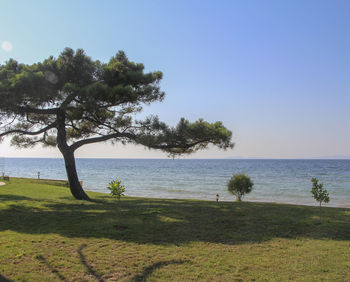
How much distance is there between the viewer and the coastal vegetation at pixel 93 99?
11898mm

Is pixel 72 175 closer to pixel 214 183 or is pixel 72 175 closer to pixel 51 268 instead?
pixel 51 268

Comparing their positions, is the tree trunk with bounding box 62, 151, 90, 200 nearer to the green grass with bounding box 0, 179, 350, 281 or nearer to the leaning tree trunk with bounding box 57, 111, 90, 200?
the leaning tree trunk with bounding box 57, 111, 90, 200

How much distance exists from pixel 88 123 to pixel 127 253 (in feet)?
38.2

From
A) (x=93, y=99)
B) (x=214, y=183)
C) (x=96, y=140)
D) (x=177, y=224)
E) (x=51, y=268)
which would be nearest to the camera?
(x=51, y=268)

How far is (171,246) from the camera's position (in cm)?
631

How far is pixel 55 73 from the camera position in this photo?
12836mm

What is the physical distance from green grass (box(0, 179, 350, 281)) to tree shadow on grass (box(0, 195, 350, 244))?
0.09 feet

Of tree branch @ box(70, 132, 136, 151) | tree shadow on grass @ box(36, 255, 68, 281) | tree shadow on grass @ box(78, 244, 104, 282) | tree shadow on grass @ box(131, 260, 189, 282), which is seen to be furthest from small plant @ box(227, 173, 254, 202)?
tree shadow on grass @ box(36, 255, 68, 281)

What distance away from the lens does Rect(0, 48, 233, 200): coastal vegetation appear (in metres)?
11.9

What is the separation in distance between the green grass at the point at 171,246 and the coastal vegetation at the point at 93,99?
436 cm

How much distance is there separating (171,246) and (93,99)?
8.11 m

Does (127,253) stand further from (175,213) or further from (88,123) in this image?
(88,123)

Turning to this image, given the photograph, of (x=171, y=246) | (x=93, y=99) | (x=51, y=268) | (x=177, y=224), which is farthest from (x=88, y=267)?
(x=93, y=99)

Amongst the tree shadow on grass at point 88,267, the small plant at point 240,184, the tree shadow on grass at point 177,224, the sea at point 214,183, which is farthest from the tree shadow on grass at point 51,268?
the sea at point 214,183
